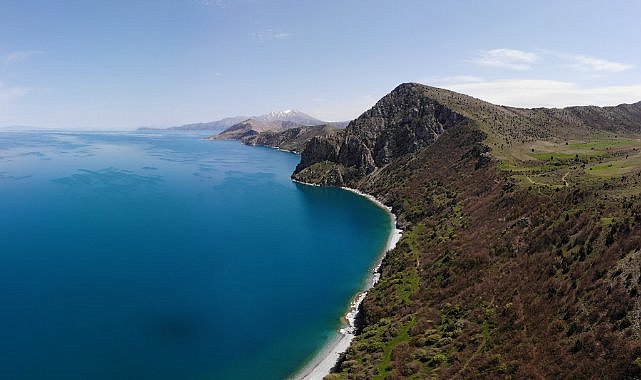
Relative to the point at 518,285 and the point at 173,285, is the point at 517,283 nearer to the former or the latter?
the point at 518,285

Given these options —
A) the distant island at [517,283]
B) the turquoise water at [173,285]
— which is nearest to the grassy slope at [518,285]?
the distant island at [517,283]

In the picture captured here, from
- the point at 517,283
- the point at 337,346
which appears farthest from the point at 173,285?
the point at 517,283

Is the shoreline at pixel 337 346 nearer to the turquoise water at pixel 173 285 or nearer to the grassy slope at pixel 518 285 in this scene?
the turquoise water at pixel 173 285

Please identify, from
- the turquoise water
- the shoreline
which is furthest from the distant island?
the turquoise water

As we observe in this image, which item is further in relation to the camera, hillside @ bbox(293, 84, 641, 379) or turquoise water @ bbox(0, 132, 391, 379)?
turquoise water @ bbox(0, 132, 391, 379)

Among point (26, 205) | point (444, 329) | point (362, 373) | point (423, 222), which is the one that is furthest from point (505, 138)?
point (26, 205)

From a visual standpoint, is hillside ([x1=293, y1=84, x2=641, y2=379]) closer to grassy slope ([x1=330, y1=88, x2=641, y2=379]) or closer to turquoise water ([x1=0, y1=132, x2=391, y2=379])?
grassy slope ([x1=330, y1=88, x2=641, y2=379])
